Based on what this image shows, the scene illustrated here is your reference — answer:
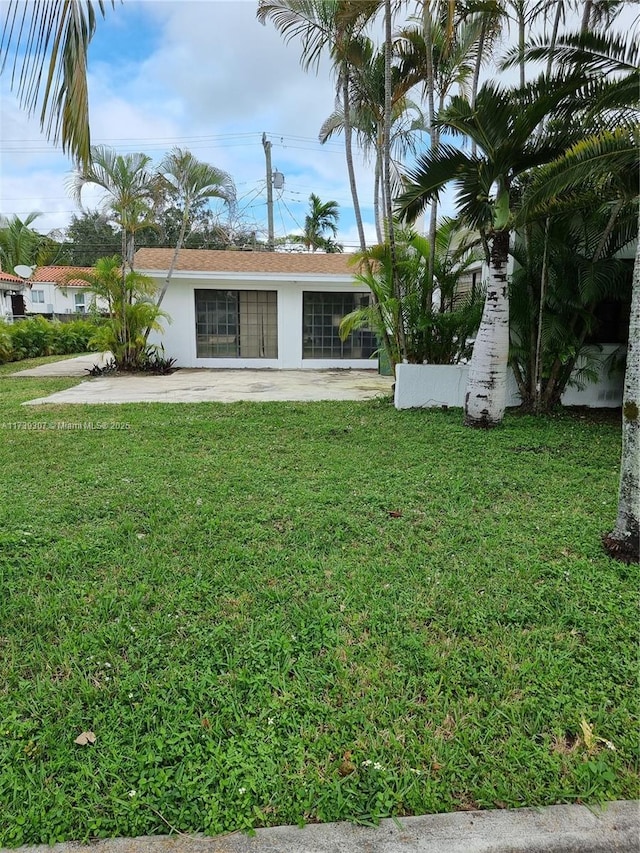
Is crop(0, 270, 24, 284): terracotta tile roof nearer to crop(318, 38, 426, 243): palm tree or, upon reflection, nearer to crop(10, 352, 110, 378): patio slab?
crop(10, 352, 110, 378): patio slab

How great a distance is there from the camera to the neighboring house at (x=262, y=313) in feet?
45.6

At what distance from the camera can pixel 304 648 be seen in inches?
99.0

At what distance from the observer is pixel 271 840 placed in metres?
1.67

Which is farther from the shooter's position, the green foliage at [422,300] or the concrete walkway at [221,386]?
the concrete walkway at [221,386]

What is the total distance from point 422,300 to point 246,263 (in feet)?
25.1

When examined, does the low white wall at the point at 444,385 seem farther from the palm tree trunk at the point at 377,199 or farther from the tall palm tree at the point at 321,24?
the tall palm tree at the point at 321,24

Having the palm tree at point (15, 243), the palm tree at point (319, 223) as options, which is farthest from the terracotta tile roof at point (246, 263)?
the palm tree at point (319, 223)

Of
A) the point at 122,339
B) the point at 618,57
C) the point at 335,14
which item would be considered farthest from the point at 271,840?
the point at 122,339

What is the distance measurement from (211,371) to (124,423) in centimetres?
672

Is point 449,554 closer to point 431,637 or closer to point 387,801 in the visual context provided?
point 431,637

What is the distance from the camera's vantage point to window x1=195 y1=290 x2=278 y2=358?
14.3m

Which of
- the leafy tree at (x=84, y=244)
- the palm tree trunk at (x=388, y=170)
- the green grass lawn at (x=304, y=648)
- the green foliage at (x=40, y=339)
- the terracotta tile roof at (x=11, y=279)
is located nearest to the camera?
the green grass lawn at (x=304, y=648)

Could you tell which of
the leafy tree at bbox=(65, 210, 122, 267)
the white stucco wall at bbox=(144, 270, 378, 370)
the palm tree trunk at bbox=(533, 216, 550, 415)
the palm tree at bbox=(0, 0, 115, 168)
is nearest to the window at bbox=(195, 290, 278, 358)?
the white stucco wall at bbox=(144, 270, 378, 370)

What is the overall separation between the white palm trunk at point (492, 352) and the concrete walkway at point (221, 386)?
2914mm
